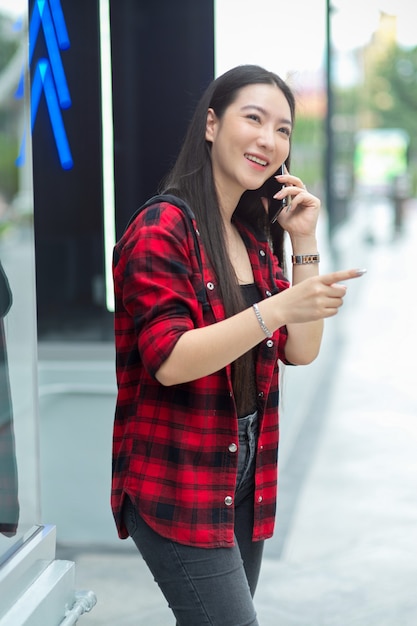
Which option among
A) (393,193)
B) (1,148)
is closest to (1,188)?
(1,148)

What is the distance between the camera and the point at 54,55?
437cm

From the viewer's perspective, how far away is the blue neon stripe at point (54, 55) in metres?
4.25

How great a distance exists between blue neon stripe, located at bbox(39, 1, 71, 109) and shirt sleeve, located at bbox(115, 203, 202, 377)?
2.85 meters

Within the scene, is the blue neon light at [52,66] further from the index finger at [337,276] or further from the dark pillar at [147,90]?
the index finger at [337,276]

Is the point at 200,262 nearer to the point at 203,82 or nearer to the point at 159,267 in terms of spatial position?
the point at 159,267

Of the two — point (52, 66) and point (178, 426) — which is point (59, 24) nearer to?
point (52, 66)

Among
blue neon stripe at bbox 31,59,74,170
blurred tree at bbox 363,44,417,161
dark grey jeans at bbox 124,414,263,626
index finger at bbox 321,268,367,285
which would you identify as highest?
blurred tree at bbox 363,44,417,161

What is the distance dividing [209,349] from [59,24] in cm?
323

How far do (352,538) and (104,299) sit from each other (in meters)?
2.11

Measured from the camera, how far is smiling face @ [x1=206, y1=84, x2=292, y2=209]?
178 cm

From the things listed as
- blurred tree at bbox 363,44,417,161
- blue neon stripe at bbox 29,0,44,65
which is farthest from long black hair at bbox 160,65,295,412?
blurred tree at bbox 363,44,417,161

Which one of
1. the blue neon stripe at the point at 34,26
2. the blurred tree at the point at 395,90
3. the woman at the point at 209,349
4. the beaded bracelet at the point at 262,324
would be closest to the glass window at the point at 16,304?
the woman at the point at 209,349

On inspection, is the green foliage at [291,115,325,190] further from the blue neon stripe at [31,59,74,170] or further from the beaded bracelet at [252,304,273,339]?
the beaded bracelet at [252,304,273,339]

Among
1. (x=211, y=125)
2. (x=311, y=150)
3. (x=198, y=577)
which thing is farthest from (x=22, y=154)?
(x=311, y=150)
